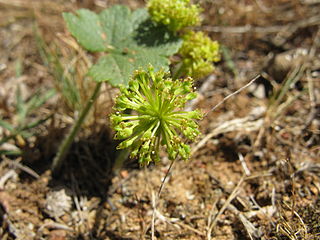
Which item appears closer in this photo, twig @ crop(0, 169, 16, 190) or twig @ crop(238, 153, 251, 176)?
twig @ crop(238, 153, 251, 176)

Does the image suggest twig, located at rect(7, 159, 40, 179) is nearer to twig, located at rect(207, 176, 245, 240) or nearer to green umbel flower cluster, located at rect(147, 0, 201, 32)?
twig, located at rect(207, 176, 245, 240)

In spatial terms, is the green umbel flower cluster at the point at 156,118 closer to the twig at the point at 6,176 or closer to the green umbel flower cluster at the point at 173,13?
the green umbel flower cluster at the point at 173,13

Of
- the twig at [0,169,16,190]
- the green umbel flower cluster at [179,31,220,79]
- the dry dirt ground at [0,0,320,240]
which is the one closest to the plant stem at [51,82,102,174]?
the dry dirt ground at [0,0,320,240]

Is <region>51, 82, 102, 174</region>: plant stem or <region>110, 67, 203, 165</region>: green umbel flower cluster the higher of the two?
<region>110, 67, 203, 165</region>: green umbel flower cluster

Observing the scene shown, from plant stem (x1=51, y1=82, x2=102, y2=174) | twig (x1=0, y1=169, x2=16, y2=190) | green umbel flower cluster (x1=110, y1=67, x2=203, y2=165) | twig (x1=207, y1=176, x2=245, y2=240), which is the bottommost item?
twig (x1=207, y1=176, x2=245, y2=240)

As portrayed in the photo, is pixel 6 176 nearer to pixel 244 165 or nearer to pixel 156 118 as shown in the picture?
pixel 156 118

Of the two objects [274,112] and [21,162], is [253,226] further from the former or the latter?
[21,162]
